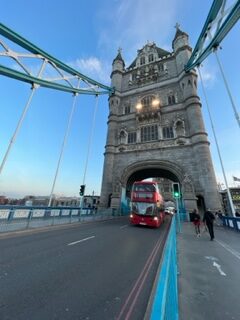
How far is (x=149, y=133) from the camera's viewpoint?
92.6 feet

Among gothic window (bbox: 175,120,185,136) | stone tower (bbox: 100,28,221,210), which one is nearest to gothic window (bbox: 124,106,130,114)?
stone tower (bbox: 100,28,221,210)

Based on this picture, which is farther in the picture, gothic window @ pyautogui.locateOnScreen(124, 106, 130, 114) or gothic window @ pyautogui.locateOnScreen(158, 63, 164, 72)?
gothic window @ pyautogui.locateOnScreen(158, 63, 164, 72)

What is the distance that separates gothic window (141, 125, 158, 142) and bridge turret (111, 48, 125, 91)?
12.6 m

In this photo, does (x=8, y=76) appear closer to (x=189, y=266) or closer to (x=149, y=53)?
(x=189, y=266)

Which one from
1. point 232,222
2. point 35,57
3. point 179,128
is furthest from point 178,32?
point 232,222

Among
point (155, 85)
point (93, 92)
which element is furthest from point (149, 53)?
point (93, 92)

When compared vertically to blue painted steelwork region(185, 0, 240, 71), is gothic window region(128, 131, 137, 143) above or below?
below

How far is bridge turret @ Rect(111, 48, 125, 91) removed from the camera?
115 feet

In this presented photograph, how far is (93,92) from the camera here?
1193 inches

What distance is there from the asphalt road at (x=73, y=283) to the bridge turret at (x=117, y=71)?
113ft

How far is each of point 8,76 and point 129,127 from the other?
19382mm

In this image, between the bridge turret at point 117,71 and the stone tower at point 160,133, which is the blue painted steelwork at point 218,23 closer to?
the stone tower at point 160,133

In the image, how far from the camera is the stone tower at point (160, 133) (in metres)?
22.1

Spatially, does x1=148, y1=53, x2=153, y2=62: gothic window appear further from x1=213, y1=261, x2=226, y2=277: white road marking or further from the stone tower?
x1=213, y1=261, x2=226, y2=277: white road marking
